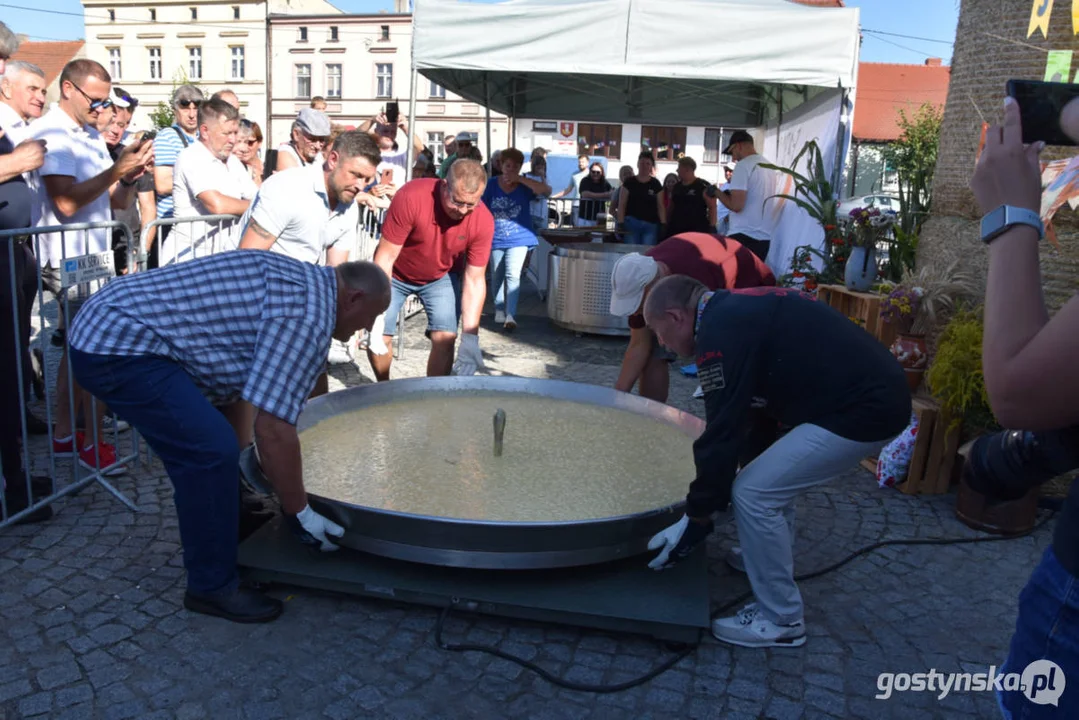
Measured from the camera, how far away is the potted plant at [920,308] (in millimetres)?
4383

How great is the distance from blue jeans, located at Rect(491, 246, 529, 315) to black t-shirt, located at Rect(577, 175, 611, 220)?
5256 millimetres

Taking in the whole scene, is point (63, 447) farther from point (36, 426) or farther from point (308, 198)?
point (308, 198)

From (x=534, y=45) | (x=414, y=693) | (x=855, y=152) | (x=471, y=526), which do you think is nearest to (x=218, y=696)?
(x=414, y=693)

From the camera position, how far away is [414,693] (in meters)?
2.39

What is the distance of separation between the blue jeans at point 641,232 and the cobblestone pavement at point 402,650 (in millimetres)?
6445

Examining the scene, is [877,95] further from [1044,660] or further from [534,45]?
[1044,660]

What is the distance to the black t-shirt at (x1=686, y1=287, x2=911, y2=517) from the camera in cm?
238

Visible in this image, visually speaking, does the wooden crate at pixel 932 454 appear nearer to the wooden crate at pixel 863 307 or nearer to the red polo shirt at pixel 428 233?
the wooden crate at pixel 863 307

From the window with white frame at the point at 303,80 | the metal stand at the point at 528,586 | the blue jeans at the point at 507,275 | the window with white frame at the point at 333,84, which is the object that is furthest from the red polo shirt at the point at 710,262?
the window with white frame at the point at 303,80

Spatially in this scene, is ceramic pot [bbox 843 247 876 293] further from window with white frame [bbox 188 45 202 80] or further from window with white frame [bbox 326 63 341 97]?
window with white frame [bbox 188 45 202 80]

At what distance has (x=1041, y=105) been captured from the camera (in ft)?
4.00

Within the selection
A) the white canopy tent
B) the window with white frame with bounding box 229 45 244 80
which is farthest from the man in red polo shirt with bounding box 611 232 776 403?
the window with white frame with bounding box 229 45 244 80

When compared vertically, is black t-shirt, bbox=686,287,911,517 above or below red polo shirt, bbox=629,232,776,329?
below

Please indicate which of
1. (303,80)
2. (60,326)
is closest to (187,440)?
(60,326)
